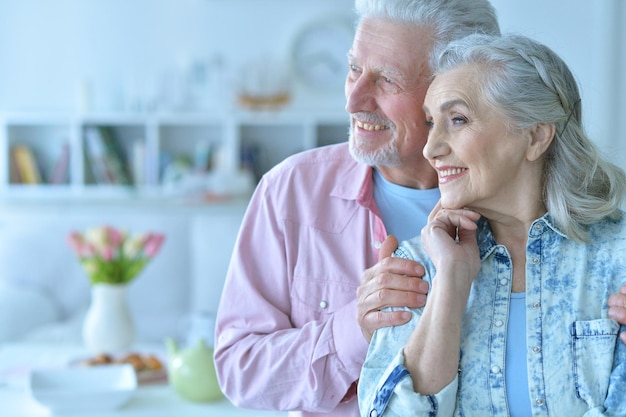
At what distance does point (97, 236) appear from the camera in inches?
111

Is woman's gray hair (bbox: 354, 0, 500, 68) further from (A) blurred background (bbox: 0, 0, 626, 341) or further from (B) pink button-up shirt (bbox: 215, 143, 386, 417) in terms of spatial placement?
(A) blurred background (bbox: 0, 0, 626, 341)

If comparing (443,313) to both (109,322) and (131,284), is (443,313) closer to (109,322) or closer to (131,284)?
(109,322)

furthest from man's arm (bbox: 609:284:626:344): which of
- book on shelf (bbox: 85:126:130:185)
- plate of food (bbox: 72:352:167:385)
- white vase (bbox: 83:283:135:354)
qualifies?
book on shelf (bbox: 85:126:130:185)

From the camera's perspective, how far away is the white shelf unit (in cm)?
535

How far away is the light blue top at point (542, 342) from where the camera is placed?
1323mm

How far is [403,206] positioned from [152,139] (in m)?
3.89

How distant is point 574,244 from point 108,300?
1.76m

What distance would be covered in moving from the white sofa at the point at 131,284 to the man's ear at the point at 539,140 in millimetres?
2346

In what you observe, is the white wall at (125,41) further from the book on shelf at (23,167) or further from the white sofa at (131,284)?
the white sofa at (131,284)

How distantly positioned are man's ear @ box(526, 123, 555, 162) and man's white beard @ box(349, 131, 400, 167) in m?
0.29

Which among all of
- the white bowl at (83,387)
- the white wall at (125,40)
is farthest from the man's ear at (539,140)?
the white wall at (125,40)

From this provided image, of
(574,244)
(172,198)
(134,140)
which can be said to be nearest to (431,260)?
(574,244)

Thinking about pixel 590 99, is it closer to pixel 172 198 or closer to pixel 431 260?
pixel 431 260

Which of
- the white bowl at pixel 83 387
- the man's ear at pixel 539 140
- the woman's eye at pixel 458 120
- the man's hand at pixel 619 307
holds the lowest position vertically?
the white bowl at pixel 83 387
